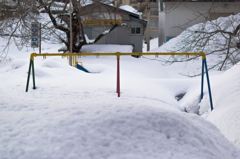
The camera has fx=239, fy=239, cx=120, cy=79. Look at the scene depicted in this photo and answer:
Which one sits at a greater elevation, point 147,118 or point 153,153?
point 147,118

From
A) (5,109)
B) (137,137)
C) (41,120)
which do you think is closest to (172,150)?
(137,137)

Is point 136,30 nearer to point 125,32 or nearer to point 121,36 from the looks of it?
point 125,32

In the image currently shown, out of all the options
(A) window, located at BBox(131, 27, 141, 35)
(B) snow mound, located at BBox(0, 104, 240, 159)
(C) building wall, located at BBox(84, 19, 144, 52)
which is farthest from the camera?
(A) window, located at BBox(131, 27, 141, 35)

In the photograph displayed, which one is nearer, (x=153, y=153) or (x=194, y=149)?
(x=153, y=153)

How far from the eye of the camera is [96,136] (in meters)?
2.90

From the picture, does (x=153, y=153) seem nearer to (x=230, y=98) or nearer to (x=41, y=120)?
(x=41, y=120)

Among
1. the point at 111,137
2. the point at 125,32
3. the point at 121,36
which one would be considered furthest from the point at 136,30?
the point at 111,137

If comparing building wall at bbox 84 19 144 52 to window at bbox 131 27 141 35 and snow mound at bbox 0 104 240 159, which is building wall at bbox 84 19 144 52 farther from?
snow mound at bbox 0 104 240 159

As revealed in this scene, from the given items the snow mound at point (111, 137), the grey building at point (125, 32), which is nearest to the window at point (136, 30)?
the grey building at point (125, 32)

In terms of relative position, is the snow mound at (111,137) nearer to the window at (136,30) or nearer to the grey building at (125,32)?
the grey building at (125,32)

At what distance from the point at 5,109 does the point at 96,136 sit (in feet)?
6.50

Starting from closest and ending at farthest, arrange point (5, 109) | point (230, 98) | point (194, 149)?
point (194, 149) < point (5, 109) < point (230, 98)

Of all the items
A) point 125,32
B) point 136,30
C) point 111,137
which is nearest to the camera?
point 111,137

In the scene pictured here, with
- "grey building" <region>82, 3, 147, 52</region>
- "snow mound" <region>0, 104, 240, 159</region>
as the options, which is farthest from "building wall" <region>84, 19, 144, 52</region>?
"snow mound" <region>0, 104, 240, 159</region>
